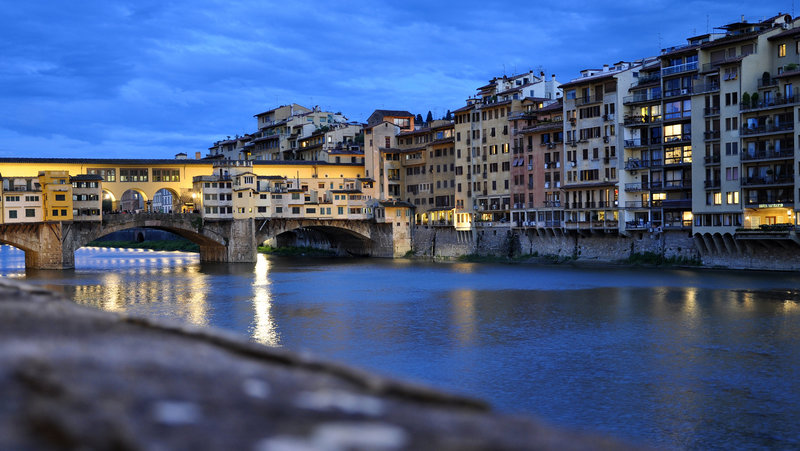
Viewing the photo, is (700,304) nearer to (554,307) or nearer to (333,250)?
(554,307)

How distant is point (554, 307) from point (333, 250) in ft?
170

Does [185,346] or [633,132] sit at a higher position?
[633,132]

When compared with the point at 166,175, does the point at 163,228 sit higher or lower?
lower

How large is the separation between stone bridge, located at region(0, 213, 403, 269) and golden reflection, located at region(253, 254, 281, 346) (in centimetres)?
1520

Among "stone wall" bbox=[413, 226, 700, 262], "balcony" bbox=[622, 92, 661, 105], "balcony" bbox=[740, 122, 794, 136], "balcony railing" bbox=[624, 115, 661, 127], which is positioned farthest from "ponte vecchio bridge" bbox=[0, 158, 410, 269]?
"balcony" bbox=[740, 122, 794, 136]

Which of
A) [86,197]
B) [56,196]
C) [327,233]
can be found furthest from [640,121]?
[56,196]

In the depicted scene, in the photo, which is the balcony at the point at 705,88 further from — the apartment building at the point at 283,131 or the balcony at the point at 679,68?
the apartment building at the point at 283,131

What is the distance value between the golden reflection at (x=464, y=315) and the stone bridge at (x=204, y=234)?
33.8 meters

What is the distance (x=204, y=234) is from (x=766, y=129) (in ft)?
149

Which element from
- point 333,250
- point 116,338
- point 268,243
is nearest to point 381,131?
point 333,250

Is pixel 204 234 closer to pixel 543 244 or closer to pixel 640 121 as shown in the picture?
pixel 543 244

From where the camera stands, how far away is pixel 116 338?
3039 millimetres

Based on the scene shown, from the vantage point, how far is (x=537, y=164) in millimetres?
68188

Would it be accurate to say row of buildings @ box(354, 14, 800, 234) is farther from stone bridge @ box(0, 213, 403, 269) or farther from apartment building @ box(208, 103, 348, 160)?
apartment building @ box(208, 103, 348, 160)
